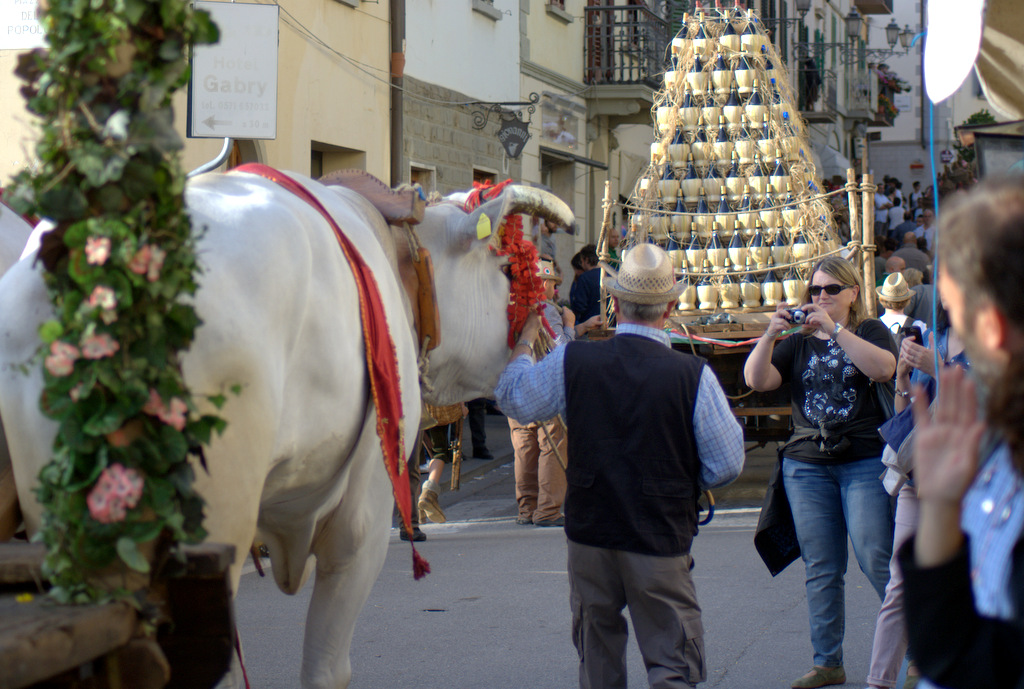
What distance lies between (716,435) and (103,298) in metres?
2.12

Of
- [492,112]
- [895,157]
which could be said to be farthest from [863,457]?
[895,157]

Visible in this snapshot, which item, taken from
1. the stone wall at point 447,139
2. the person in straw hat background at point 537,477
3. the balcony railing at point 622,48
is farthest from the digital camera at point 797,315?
the balcony railing at point 622,48

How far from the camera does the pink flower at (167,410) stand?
2.13 metres

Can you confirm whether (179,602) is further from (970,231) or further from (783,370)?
(783,370)

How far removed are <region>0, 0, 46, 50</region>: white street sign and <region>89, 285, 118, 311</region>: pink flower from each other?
7741 millimetres

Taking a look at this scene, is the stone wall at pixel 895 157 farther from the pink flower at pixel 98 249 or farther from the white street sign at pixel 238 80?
the pink flower at pixel 98 249

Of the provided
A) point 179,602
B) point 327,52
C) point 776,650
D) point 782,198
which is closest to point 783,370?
point 776,650

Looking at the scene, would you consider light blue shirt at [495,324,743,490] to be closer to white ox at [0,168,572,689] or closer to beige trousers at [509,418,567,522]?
white ox at [0,168,572,689]

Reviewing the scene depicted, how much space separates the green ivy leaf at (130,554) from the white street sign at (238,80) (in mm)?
6339

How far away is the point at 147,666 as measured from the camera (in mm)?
2111

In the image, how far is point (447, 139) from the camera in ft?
48.6

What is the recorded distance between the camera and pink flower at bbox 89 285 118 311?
2.08 meters

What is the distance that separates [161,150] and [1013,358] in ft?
4.53

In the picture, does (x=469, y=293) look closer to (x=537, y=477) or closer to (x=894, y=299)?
(x=894, y=299)
